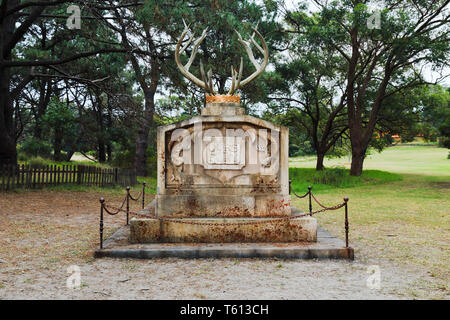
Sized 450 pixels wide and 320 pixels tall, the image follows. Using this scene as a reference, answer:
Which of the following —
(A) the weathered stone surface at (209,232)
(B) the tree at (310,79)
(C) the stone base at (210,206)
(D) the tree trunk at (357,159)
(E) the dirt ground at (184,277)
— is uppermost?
(B) the tree at (310,79)

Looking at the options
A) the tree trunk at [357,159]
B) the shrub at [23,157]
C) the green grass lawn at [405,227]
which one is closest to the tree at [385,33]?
the tree trunk at [357,159]

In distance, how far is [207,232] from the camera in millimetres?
6887

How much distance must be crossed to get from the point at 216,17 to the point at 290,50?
13.6 metres

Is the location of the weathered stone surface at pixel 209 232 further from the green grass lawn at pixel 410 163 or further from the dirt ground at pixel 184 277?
the green grass lawn at pixel 410 163

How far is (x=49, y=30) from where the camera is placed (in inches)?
990

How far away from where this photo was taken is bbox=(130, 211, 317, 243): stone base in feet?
22.6

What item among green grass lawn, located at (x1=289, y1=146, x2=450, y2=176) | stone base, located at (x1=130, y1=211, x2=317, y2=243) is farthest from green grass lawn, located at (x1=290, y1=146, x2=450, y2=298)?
green grass lawn, located at (x1=289, y1=146, x2=450, y2=176)

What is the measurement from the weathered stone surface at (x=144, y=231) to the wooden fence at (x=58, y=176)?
10.00m

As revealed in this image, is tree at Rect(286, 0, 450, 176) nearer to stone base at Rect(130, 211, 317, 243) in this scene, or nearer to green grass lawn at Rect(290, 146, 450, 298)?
green grass lawn at Rect(290, 146, 450, 298)

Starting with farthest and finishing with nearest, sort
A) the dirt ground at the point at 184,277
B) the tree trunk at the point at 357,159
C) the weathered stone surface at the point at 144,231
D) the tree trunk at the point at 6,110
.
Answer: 1. the tree trunk at the point at 357,159
2. the tree trunk at the point at 6,110
3. the weathered stone surface at the point at 144,231
4. the dirt ground at the point at 184,277

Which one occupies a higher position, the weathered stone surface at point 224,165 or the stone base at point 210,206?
the weathered stone surface at point 224,165

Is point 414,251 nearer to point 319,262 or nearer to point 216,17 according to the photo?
point 319,262

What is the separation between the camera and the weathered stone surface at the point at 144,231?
6.87 metres

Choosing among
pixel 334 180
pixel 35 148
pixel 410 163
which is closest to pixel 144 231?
pixel 334 180
